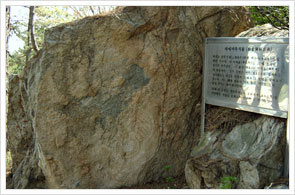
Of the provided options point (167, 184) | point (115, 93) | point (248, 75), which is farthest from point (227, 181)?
point (115, 93)

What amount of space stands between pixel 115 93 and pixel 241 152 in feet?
6.64

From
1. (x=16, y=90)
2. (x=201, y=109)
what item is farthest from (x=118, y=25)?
(x=16, y=90)

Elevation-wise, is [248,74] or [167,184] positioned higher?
[248,74]

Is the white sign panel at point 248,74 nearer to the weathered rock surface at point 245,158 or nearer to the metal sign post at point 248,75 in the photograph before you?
the metal sign post at point 248,75

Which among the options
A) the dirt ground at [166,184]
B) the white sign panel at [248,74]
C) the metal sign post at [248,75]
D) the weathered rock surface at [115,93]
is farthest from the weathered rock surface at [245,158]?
the weathered rock surface at [115,93]

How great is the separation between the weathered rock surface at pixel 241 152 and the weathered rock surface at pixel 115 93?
793mm

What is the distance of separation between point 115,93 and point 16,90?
8.61 ft

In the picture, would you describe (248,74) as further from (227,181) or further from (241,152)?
(227,181)

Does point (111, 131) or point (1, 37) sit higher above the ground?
point (1, 37)

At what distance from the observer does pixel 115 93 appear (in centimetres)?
544

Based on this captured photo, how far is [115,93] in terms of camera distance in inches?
214

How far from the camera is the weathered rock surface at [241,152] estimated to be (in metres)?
4.49

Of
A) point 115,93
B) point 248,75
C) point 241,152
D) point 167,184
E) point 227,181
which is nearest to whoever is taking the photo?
point 227,181

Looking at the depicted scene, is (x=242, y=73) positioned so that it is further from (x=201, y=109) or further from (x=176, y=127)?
(x=176, y=127)
